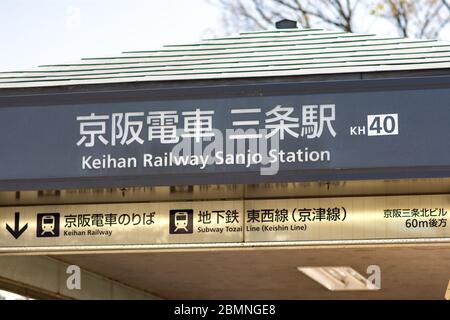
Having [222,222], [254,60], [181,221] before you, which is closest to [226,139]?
[222,222]

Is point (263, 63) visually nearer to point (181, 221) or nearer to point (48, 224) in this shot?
point (181, 221)

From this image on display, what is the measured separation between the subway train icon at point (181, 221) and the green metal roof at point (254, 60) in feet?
4.32

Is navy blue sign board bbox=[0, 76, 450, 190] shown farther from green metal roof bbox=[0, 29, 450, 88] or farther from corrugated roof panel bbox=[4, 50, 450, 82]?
corrugated roof panel bbox=[4, 50, 450, 82]

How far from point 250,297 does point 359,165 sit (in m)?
7.56

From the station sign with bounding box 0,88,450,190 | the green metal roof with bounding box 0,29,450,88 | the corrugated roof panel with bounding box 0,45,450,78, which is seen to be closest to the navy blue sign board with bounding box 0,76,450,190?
the station sign with bounding box 0,88,450,190

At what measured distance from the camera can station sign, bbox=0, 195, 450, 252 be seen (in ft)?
33.7

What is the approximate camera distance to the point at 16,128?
408 inches

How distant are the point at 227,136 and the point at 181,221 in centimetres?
114

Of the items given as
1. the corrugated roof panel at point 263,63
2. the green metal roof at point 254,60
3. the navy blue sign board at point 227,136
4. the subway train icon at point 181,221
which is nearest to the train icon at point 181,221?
the subway train icon at point 181,221

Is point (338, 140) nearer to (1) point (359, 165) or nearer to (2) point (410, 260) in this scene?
(1) point (359, 165)

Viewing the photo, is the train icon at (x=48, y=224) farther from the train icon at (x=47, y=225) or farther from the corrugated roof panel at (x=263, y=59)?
the corrugated roof panel at (x=263, y=59)

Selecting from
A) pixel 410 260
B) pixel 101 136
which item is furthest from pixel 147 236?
pixel 410 260

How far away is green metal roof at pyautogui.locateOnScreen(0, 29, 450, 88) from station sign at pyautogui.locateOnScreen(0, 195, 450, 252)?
4.07 ft

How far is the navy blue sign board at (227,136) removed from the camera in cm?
978
